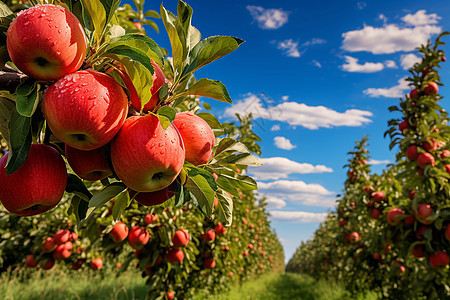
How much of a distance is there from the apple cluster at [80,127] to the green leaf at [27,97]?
0.02 m

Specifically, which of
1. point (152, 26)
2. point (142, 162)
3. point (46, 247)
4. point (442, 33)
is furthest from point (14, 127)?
point (442, 33)

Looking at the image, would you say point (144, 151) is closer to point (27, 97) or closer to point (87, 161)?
point (87, 161)

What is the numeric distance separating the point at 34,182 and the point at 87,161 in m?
0.14

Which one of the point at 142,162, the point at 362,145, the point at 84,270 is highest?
the point at 362,145

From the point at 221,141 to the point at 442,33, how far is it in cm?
478

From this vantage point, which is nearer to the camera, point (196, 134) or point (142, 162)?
point (142, 162)

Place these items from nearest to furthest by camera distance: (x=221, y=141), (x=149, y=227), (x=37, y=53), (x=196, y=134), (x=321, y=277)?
(x=37, y=53) < (x=196, y=134) < (x=221, y=141) < (x=149, y=227) < (x=321, y=277)

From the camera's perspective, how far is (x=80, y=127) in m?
0.71

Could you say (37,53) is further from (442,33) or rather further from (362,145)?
(362,145)

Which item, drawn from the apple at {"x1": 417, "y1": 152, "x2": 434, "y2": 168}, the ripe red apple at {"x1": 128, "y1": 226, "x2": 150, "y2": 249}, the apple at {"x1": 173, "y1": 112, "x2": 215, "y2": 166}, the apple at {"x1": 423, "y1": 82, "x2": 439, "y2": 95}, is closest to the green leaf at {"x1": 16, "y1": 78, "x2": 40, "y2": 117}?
the apple at {"x1": 173, "y1": 112, "x2": 215, "y2": 166}

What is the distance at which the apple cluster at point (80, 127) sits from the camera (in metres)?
0.70

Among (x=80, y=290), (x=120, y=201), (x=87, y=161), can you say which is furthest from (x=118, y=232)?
(x=80, y=290)

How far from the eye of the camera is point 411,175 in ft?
14.0

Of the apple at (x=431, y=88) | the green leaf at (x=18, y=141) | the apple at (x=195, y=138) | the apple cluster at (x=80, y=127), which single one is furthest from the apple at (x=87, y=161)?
the apple at (x=431, y=88)
